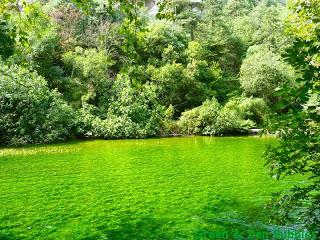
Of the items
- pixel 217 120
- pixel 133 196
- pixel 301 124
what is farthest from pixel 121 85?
pixel 301 124

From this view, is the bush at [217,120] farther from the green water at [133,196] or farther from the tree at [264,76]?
the green water at [133,196]

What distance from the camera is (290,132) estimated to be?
399 centimetres

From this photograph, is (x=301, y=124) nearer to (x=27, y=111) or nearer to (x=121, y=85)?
(x=27, y=111)

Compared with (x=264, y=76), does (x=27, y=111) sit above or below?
below

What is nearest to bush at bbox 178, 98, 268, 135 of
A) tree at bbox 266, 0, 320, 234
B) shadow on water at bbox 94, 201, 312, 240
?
shadow on water at bbox 94, 201, 312, 240

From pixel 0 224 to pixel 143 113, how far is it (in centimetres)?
2196

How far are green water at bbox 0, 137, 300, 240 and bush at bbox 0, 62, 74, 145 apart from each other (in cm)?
803

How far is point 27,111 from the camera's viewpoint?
984 inches

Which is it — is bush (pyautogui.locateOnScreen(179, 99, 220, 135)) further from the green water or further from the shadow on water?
Result: the shadow on water

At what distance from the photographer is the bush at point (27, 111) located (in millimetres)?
24125

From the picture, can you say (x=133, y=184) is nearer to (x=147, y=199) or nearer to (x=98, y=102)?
(x=147, y=199)

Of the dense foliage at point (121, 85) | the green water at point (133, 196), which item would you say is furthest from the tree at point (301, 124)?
the dense foliage at point (121, 85)

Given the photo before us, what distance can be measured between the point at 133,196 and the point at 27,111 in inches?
675

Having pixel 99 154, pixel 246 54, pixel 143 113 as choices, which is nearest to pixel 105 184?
pixel 99 154
